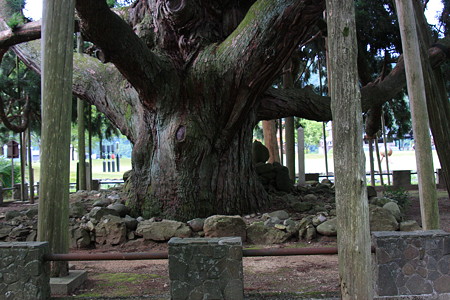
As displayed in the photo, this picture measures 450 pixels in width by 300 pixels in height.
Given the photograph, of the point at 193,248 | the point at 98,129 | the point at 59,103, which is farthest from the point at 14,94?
the point at 193,248

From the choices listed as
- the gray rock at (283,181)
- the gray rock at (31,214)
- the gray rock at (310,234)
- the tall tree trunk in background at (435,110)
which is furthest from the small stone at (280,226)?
the gray rock at (31,214)

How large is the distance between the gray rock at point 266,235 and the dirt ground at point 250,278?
6.4 inches

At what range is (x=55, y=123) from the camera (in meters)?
4.39

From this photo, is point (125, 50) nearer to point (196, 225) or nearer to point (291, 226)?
point (196, 225)

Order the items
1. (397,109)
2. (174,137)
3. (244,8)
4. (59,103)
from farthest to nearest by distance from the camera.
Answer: (397,109) < (244,8) < (174,137) < (59,103)

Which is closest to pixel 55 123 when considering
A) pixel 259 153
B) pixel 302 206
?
pixel 302 206

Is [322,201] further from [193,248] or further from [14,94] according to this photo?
[14,94]

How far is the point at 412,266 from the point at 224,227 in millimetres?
3396

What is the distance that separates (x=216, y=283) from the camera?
3746mm

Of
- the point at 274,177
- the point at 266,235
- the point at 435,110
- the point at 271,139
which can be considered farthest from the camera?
the point at 271,139

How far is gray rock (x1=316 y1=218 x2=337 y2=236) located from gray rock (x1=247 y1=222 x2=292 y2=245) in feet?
1.59

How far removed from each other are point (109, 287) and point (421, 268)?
3171mm

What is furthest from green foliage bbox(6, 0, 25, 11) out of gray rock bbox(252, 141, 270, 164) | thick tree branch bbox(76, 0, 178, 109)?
gray rock bbox(252, 141, 270, 164)

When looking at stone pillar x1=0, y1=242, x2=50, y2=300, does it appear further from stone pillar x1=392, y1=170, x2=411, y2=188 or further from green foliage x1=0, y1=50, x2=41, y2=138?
stone pillar x1=392, y1=170, x2=411, y2=188
